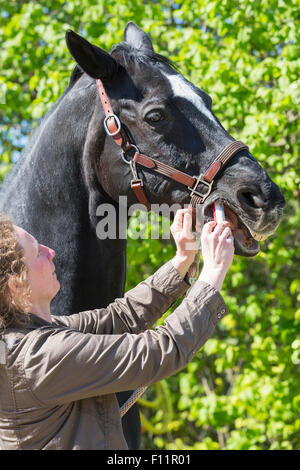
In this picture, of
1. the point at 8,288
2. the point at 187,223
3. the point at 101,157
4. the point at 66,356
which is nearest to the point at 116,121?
the point at 101,157

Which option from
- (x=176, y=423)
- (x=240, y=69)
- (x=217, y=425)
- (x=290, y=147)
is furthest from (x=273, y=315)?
(x=176, y=423)

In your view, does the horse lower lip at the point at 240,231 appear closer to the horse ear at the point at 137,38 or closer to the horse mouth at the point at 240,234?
the horse mouth at the point at 240,234

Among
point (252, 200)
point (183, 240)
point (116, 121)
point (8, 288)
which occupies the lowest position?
point (8, 288)

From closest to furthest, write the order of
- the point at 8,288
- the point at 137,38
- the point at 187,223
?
the point at 8,288, the point at 187,223, the point at 137,38

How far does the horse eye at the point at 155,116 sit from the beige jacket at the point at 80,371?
42.5 inches

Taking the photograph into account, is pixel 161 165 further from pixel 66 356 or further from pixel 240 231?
pixel 66 356

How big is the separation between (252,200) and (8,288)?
1.14 m

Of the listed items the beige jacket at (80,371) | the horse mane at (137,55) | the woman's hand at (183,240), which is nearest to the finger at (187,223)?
the woman's hand at (183,240)

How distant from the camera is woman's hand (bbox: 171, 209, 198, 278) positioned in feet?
8.15

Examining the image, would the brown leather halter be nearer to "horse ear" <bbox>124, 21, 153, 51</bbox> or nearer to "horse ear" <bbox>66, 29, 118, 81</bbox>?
"horse ear" <bbox>66, 29, 118, 81</bbox>

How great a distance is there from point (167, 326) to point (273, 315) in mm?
4150

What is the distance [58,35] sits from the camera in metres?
6.00

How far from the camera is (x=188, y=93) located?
2863mm
